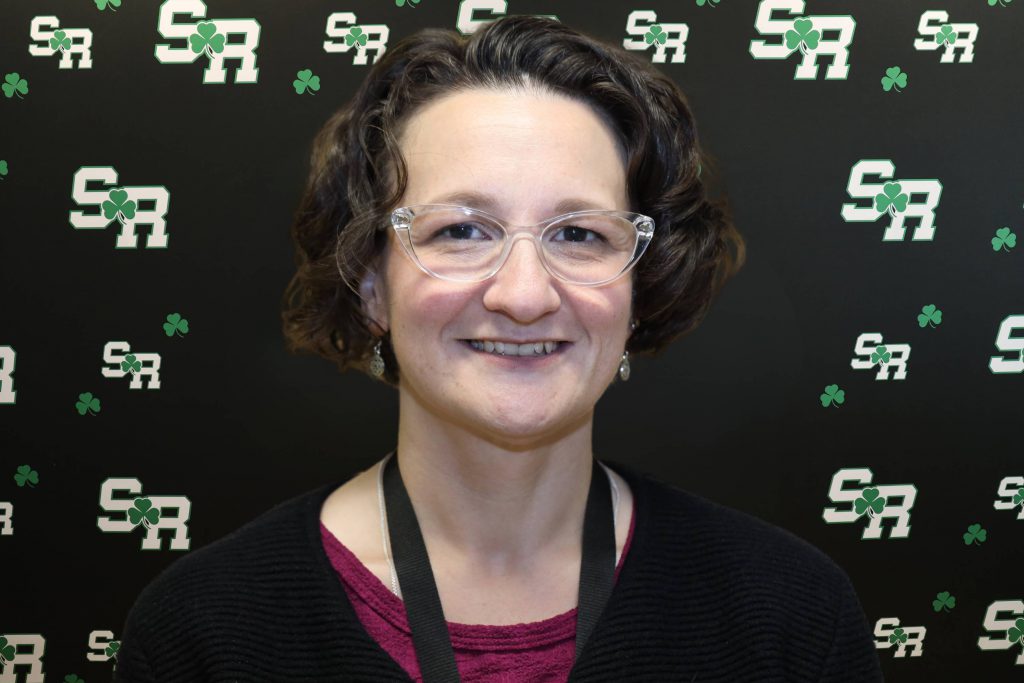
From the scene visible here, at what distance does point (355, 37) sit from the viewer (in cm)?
246

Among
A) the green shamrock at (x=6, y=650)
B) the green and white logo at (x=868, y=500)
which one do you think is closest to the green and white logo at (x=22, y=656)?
the green shamrock at (x=6, y=650)

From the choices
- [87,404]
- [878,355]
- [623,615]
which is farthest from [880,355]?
[87,404]

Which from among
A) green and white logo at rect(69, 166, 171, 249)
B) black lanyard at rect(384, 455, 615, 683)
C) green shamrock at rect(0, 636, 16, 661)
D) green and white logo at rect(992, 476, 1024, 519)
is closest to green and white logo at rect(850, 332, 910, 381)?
green and white logo at rect(992, 476, 1024, 519)

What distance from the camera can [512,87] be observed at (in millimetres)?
1367

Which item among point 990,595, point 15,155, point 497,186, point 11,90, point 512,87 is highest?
Answer: point 512,87

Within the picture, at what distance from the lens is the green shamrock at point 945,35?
2.54 meters

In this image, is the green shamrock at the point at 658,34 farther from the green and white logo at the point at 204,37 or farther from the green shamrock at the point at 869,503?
the green shamrock at the point at 869,503

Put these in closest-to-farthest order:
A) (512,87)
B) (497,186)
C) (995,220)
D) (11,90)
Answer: (497,186) < (512,87) < (11,90) < (995,220)

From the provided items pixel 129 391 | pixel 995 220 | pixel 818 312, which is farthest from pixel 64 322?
pixel 995 220

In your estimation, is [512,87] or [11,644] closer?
[512,87]

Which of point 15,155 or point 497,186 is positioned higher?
point 497,186

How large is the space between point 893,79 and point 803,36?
0.94ft

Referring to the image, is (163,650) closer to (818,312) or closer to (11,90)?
(11,90)

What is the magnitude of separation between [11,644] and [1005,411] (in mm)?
2972
